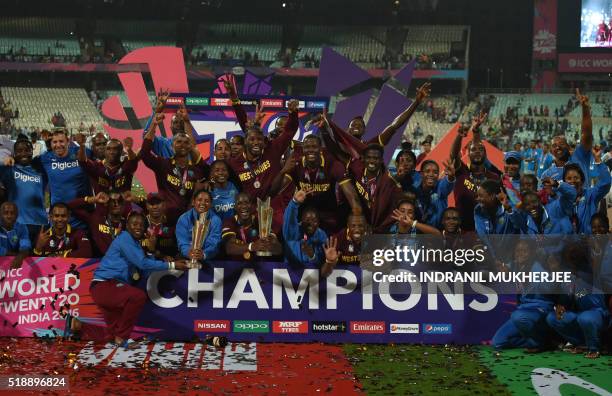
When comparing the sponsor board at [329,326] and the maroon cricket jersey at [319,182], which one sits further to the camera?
the maroon cricket jersey at [319,182]

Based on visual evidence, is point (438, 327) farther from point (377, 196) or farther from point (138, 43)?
point (138, 43)

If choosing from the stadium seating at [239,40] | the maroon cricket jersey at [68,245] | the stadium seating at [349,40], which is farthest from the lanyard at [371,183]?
the stadium seating at [349,40]

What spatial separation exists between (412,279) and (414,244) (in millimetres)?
365

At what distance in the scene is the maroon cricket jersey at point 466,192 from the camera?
30.3 feet

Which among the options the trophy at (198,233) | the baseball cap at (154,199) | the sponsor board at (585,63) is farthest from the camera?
the sponsor board at (585,63)

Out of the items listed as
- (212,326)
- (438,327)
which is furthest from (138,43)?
(438,327)

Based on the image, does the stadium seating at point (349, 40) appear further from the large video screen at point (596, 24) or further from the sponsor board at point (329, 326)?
the sponsor board at point (329, 326)

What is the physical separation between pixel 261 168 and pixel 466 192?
247 cm

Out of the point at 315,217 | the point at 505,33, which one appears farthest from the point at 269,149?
the point at 505,33

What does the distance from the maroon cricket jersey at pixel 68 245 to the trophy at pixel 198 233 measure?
1.24 metres

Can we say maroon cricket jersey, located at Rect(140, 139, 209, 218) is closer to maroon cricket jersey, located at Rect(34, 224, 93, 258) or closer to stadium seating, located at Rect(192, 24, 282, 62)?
maroon cricket jersey, located at Rect(34, 224, 93, 258)

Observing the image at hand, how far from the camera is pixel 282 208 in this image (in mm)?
9211

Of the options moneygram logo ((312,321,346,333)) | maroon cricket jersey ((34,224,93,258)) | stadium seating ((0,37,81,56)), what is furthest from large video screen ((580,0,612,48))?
maroon cricket jersey ((34,224,93,258))

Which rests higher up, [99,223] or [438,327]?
[99,223]
